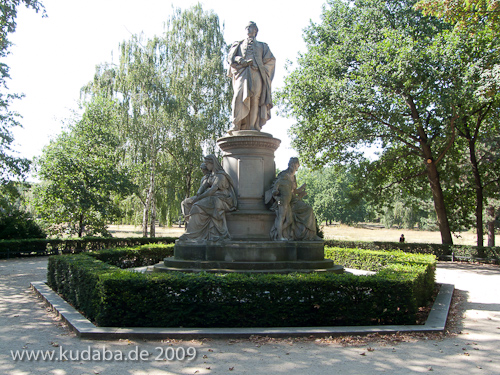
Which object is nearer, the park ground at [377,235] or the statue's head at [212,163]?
the statue's head at [212,163]

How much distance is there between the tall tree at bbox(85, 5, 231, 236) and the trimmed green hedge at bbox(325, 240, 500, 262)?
11.9m

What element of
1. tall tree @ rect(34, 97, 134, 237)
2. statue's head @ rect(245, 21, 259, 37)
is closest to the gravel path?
statue's head @ rect(245, 21, 259, 37)

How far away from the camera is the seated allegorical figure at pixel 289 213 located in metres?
9.67

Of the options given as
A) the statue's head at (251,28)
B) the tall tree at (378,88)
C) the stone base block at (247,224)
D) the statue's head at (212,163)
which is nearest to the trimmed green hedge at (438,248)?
the tall tree at (378,88)

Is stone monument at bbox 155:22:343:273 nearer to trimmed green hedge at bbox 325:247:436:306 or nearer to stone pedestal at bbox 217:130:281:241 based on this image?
stone pedestal at bbox 217:130:281:241

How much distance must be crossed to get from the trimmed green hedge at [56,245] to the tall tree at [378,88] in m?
10.8

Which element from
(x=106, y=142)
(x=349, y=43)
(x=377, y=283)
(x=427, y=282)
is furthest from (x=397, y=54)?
(x=106, y=142)

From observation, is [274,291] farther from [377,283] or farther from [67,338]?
[67,338]

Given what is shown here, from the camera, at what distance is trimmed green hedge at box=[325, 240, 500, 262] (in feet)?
69.6

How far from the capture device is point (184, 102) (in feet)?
91.5

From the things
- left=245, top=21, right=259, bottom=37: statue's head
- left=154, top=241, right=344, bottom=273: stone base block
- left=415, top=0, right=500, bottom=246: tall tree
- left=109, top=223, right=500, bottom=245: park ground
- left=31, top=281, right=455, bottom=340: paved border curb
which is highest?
left=415, top=0, right=500, bottom=246: tall tree

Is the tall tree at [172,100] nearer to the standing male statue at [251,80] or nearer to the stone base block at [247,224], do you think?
the standing male statue at [251,80]

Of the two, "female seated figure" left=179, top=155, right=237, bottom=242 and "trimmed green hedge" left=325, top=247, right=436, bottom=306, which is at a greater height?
"female seated figure" left=179, top=155, right=237, bottom=242

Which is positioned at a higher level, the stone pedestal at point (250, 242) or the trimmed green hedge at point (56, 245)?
the stone pedestal at point (250, 242)
